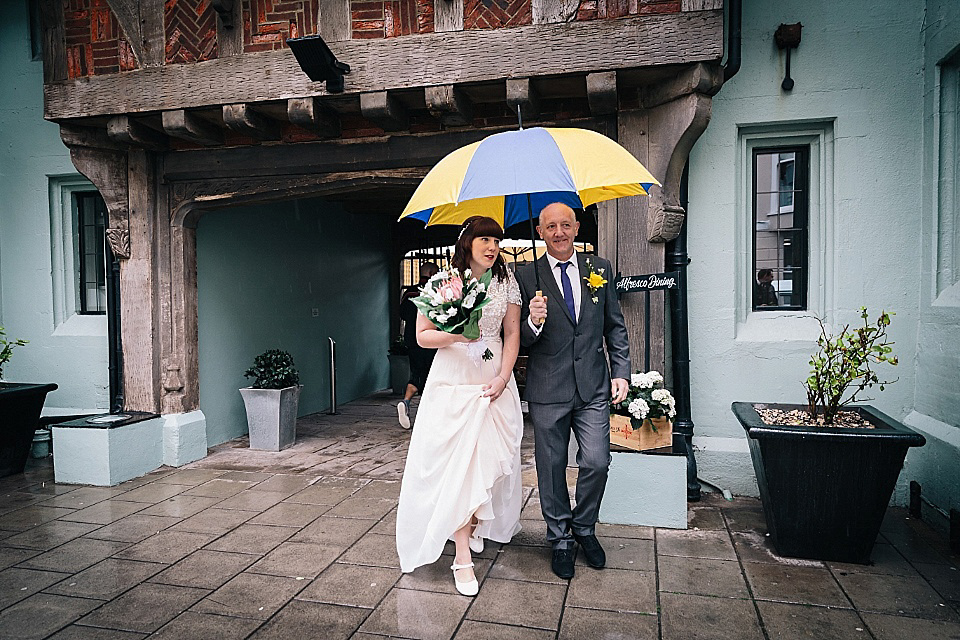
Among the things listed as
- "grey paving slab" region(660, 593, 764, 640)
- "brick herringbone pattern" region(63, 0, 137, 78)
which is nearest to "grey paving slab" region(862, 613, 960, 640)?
"grey paving slab" region(660, 593, 764, 640)

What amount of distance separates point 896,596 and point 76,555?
182 inches

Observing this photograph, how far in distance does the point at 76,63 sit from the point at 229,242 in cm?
225

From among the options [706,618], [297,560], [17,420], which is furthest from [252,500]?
[706,618]

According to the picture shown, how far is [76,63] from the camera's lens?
18.6 ft

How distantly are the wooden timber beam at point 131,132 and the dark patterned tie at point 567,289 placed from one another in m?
4.13

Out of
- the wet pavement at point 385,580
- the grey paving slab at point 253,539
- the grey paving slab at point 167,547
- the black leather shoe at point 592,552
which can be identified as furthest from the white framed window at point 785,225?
the grey paving slab at point 167,547

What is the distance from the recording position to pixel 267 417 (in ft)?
22.6

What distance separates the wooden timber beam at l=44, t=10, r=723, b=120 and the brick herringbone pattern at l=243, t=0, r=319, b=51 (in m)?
0.14

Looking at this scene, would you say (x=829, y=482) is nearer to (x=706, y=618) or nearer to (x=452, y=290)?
(x=706, y=618)

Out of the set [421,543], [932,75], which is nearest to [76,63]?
[421,543]

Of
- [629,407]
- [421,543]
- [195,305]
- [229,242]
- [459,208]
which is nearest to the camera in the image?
[421,543]

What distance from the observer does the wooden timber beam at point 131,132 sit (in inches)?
221

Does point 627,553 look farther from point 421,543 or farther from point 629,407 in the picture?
point 421,543

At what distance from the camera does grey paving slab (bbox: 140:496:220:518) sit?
4.87 metres
